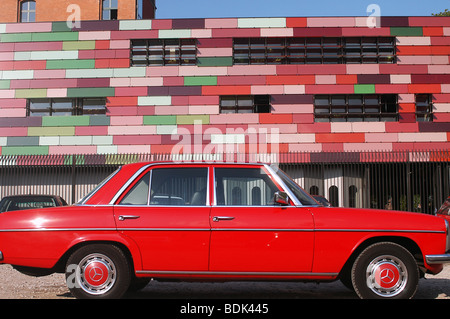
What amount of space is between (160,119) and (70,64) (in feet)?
18.1

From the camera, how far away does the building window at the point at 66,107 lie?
24.7m

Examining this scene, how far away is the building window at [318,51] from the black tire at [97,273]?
67.2ft

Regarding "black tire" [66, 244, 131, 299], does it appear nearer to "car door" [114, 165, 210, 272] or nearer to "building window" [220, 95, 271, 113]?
"car door" [114, 165, 210, 272]

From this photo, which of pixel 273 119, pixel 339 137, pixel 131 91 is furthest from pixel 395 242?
pixel 131 91

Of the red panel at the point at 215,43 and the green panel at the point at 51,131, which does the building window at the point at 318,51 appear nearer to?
the red panel at the point at 215,43

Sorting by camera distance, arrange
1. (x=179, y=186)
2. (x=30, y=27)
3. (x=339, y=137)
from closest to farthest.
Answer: (x=179, y=186) < (x=339, y=137) < (x=30, y=27)

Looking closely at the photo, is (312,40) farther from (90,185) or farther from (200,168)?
(200,168)

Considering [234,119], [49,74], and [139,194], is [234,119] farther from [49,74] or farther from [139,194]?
[139,194]

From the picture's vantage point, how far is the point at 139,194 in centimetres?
547

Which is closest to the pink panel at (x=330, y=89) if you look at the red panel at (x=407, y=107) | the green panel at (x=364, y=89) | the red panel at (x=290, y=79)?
the green panel at (x=364, y=89)

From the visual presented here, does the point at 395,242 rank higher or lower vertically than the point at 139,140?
lower

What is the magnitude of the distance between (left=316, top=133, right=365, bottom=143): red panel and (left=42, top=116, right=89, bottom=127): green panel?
37.7 ft

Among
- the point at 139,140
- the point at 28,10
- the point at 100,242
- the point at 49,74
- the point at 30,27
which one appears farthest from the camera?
the point at 28,10
